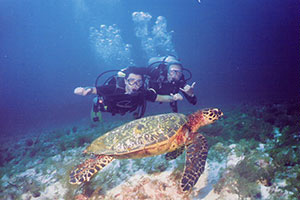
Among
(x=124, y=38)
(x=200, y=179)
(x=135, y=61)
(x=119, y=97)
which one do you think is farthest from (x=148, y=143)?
(x=135, y=61)

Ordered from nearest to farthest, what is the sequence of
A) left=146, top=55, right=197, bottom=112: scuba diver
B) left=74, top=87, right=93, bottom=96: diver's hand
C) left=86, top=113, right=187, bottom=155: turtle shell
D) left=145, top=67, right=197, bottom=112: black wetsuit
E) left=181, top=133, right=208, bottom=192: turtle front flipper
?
1. left=181, top=133, right=208, bottom=192: turtle front flipper
2. left=86, top=113, right=187, bottom=155: turtle shell
3. left=74, top=87, right=93, bottom=96: diver's hand
4. left=146, top=55, right=197, bottom=112: scuba diver
5. left=145, top=67, right=197, bottom=112: black wetsuit

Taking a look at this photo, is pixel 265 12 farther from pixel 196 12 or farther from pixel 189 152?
pixel 189 152

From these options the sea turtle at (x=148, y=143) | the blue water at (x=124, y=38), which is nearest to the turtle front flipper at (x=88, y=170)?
the sea turtle at (x=148, y=143)

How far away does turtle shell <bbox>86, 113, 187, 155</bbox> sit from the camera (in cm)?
279

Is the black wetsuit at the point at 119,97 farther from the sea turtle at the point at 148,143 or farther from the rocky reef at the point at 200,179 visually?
the sea turtle at the point at 148,143

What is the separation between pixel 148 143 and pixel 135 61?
8021cm

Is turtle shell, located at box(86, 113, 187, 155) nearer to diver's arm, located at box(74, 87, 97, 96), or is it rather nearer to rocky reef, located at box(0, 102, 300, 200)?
rocky reef, located at box(0, 102, 300, 200)

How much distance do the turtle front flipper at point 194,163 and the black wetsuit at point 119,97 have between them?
3.20m

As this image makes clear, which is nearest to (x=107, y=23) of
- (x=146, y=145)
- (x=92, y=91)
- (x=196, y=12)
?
(x=196, y=12)

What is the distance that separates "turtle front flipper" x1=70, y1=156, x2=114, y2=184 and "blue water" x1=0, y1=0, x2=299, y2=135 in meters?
18.3

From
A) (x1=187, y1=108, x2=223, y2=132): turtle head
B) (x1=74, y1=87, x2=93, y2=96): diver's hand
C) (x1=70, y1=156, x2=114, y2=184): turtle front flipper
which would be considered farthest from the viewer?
(x1=74, y1=87, x2=93, y2=96): diver's hand

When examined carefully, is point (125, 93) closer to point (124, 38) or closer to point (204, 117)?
point (204, 117)

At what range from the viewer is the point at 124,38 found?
58.8 m

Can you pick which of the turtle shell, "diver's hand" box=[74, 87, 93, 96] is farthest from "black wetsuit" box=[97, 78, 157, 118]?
the turtle shell
